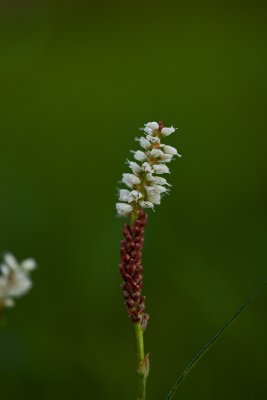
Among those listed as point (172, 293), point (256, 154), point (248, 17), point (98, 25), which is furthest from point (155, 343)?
point (98, 25)

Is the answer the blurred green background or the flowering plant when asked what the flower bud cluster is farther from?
the blurred green background

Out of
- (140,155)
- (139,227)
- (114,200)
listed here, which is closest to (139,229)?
(139,227)

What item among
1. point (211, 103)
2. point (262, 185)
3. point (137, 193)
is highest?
point (211, 103)

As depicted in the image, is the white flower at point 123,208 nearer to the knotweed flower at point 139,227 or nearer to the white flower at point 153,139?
the knotweed flower at point 139,227

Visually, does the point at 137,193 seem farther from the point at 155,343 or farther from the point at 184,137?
the point at 184,137

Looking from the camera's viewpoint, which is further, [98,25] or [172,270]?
[98,25]

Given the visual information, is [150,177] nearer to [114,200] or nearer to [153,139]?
[153,139]

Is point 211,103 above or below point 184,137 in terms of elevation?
above

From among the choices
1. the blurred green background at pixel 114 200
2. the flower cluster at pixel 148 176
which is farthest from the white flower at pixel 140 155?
the blurred green background at pixel 114 200
